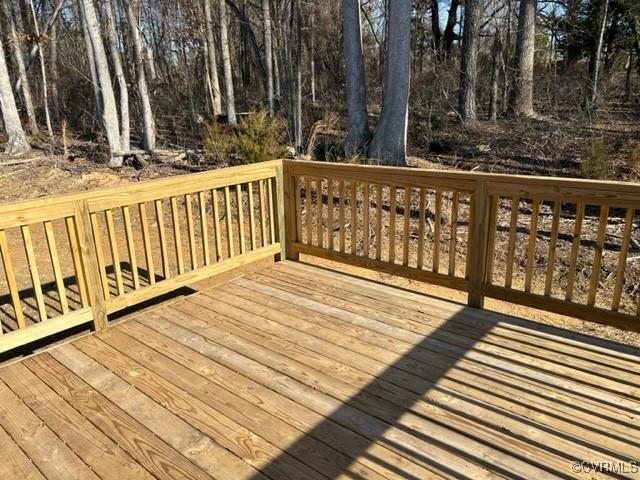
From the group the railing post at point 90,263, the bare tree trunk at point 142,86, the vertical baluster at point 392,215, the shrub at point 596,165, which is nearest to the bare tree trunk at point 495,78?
the shrub at point 596,165

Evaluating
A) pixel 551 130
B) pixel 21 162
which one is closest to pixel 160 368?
pixel 21 162

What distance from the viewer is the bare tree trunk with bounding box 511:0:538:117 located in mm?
12117

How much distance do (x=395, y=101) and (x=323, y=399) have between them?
6.65 meters

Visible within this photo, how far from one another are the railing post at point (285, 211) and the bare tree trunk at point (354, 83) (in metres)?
4.44

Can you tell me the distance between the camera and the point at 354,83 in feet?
28.5

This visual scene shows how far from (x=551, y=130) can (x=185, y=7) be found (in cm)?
1042

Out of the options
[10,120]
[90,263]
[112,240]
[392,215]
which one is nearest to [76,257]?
[90,263]

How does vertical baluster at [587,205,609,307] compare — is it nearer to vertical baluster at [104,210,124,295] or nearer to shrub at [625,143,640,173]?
vertical baluster at [104,210,124,295]

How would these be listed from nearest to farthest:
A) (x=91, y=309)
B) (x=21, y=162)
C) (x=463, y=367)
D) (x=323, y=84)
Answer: (x=463, y=367) → (x=91, y=309) → (x=21, y=162) → (x=323, y=84)

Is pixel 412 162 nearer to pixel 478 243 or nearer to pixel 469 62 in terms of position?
pixel 469 62

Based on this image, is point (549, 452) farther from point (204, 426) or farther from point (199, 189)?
point (199, 189)

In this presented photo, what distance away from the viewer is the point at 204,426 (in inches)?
81.2

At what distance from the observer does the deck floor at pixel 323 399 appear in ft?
6.06

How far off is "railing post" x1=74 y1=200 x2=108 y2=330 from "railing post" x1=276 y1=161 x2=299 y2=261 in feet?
5.47
